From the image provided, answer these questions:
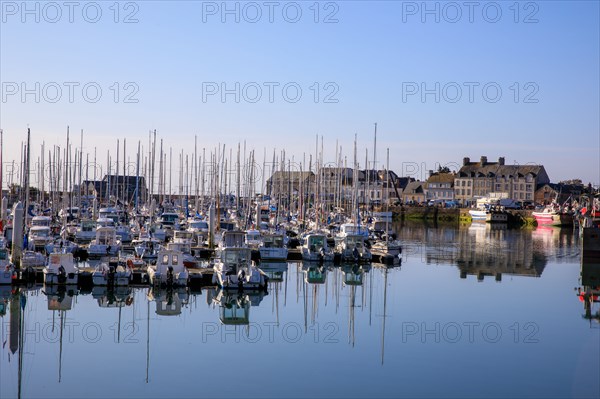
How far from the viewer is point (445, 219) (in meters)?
122

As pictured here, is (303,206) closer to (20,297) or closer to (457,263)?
(457,263)

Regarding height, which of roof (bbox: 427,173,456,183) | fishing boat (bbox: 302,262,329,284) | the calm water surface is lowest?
the calm water surface

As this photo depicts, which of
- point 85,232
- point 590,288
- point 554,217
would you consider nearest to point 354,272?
point 590,288

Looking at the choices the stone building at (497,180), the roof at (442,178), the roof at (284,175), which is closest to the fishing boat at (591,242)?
the roof at (284,175)

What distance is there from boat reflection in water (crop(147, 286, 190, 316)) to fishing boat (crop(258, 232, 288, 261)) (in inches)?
524

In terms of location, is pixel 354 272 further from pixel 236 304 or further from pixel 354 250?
pixel 236 304

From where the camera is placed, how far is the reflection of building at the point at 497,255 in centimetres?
5122

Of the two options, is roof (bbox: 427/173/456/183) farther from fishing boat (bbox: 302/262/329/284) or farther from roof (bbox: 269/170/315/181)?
fishing boat (bbox: 302/262/329/284)

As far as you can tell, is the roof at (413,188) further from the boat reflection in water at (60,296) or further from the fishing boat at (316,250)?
the boat reflection in water at (60,296)

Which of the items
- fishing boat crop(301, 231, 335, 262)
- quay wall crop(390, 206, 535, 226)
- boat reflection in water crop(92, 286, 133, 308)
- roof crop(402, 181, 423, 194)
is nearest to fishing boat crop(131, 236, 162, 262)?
boat reflection in water crop(92, 286, 133, 308)

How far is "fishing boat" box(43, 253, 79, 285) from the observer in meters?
37.2

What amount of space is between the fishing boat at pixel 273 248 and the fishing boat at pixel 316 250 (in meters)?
1.37

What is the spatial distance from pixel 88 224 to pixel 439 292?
29067mm

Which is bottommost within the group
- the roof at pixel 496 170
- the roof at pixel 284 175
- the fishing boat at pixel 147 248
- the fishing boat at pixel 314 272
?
the fishing boat at pixel 314 272
